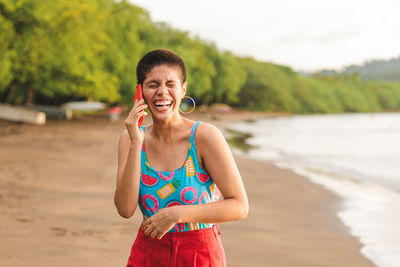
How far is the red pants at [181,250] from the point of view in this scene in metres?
1.88

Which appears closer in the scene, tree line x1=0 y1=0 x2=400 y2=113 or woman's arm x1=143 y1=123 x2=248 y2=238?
woman's arm x1=143 y1=123 x2=248 y2=238

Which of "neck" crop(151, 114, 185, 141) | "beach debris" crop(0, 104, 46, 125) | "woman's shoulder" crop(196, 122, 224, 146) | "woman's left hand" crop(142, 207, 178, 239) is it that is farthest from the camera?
"beach debris" crop(0, 104, 46, 125)

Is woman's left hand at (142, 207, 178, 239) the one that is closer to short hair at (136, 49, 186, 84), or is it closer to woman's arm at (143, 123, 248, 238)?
woman's arm at (143, 123, 248, 238)

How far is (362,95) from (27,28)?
133m

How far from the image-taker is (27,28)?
24.0 m

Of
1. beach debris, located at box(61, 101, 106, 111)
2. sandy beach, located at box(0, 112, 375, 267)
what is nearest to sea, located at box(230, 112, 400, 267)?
sandy beach, located at box(0, 112, 375, 267)

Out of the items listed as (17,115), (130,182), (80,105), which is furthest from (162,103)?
(80,105)

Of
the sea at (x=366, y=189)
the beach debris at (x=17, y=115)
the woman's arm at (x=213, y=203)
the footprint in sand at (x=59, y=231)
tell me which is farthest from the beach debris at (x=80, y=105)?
the woman's arm at (x=213, y=203)

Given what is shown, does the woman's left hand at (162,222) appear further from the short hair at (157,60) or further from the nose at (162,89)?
the short hair at (157,60)

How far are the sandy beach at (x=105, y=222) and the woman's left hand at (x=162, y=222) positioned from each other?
9.93ft

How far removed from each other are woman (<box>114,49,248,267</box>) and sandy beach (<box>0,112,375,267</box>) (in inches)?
114

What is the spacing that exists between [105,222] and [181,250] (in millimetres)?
4438

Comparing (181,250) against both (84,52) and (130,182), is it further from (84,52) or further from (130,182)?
(84,52)

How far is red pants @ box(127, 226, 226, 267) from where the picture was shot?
6.18 ft
